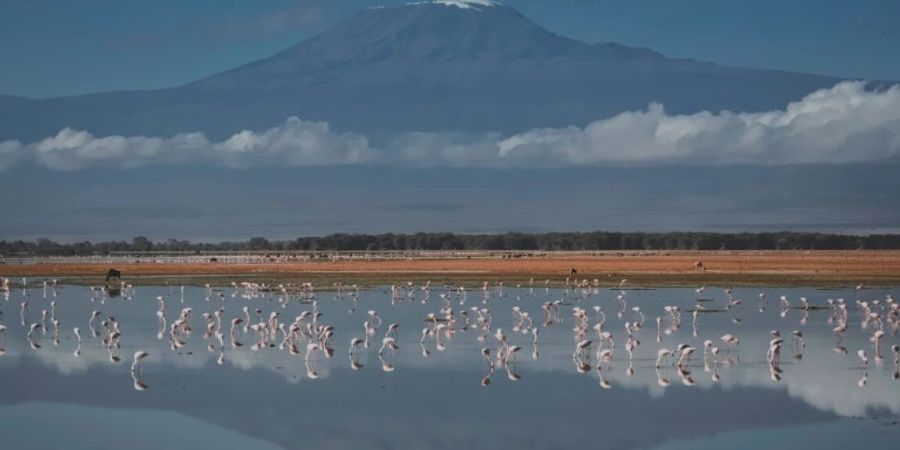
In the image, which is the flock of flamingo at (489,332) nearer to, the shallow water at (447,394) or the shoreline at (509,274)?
the shallow water at (447,394)

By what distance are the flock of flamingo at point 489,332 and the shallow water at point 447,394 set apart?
0.23 meters

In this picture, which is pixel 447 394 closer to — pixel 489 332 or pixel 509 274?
pixel 489 332

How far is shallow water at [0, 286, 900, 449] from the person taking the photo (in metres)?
20.5

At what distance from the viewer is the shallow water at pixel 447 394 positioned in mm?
20516

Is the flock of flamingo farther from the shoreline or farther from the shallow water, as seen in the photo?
the shoreline

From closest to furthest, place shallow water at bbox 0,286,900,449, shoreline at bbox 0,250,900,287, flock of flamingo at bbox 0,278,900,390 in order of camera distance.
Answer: shallow water at bbox 0,286,900,449
flock of flamingo at bbox 0,278,900,390
shoreline at bbox 0,250,900,287

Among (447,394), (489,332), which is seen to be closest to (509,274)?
(489,332)

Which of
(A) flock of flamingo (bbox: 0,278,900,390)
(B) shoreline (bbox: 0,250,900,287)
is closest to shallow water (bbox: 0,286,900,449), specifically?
(A) flock of flamingo (bbox: 0,278,900,390)

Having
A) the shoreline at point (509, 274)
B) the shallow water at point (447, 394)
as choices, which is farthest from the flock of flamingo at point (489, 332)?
the shoreline at point (509, 274)

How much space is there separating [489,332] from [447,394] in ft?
43.7

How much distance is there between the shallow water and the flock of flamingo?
0.23 meters

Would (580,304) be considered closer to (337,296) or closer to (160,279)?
(337,296)

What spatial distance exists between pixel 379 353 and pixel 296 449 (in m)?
11.9

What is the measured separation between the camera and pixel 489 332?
124 feet
